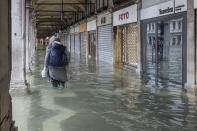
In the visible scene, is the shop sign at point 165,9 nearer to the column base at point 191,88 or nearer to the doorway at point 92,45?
the column base at point 191,88

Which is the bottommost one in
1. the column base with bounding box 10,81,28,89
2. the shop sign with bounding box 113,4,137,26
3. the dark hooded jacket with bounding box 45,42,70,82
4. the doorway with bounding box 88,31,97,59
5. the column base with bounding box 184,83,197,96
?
the column base with bounding box 184,83,197,96

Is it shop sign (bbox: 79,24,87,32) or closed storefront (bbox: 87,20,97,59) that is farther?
shop sign (bbox: 79,24,87,32)

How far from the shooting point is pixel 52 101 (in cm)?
755

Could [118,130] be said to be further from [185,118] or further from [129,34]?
[129,34]

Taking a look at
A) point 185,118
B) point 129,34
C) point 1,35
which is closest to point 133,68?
point 129,34

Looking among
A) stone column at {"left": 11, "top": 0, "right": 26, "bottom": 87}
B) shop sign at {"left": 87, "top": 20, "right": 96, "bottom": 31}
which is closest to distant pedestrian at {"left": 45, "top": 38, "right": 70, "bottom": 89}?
stone column at {"left": 11, "top": 0, "right": 26, "bottom": 87}

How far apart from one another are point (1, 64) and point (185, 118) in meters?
4.10

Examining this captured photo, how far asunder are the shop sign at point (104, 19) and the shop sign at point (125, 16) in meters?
1.01

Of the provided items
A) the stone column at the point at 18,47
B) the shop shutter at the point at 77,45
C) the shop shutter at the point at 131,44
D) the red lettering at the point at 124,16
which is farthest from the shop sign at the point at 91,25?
the stone column at the point at 18,47

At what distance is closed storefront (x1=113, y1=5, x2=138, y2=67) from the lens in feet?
51.0

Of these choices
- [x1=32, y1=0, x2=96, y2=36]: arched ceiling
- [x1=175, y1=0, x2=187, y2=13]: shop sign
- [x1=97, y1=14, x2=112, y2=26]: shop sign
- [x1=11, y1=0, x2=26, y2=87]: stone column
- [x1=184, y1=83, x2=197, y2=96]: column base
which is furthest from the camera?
[x1=32, y1=0, x2=96, y2=36]: arched ceiling

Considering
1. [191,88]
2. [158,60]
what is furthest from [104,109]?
[158,60]

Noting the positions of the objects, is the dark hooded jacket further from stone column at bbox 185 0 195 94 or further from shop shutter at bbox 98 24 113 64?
shop shutter at bbox 98 24 113 64

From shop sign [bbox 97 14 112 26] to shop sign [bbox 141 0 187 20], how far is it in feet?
19.4
